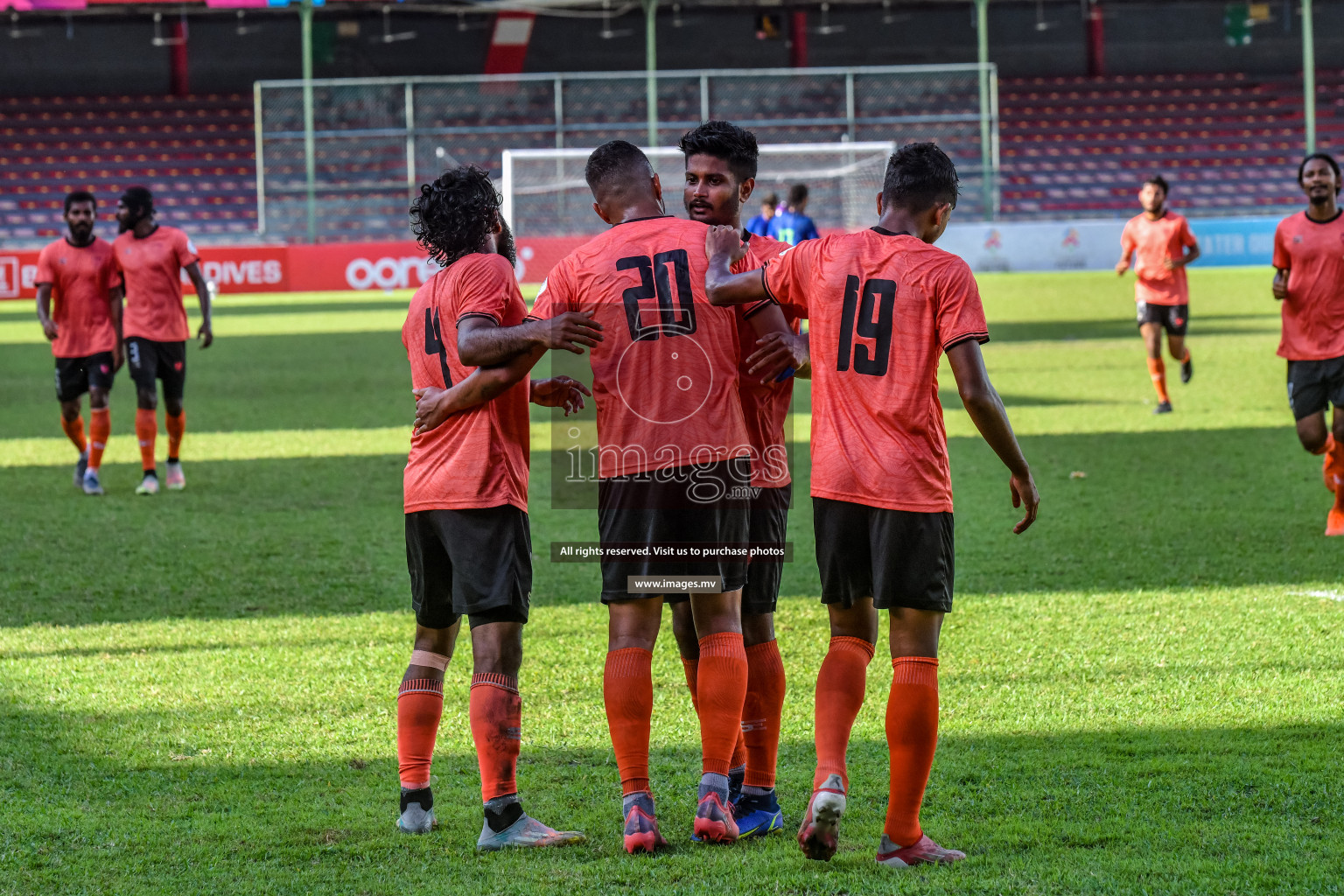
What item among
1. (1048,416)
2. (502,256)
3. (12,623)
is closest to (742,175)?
(502,256)

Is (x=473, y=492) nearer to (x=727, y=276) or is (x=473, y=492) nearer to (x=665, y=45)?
(x=727, y=276)

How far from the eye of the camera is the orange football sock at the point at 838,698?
3768mm

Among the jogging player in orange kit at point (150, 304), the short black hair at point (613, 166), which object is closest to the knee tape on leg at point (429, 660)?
the short black hair at point (613, 166)

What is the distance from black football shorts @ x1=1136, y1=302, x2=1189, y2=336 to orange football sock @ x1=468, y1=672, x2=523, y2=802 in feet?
34.8

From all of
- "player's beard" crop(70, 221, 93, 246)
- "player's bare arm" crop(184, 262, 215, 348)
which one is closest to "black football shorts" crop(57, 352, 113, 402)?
"player's bare arm" crop(184, 262, 215, 348)

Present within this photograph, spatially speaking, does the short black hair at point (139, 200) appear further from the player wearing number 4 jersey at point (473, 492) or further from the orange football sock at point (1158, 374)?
the orange football sock at point (1158, 374)

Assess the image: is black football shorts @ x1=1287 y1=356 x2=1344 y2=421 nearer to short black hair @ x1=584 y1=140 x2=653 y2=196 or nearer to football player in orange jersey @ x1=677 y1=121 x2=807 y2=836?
football player in orange jersey @ x1=677 y1=121 x2=807 y2=836

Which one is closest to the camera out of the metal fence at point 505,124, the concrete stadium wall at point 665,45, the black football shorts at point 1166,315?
the black football shorts at point 1166,315

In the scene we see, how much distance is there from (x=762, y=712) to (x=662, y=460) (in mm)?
791

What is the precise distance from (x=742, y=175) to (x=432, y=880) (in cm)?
204

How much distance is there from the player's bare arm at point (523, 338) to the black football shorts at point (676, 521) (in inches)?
15.6

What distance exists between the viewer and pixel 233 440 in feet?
43.0

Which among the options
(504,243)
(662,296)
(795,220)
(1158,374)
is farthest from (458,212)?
(795,220)

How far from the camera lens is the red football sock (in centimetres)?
392
